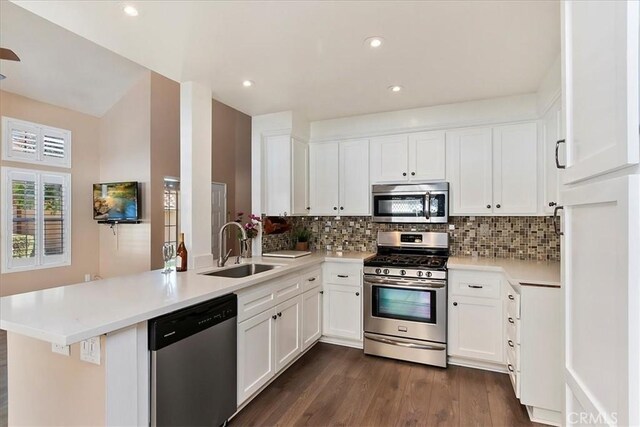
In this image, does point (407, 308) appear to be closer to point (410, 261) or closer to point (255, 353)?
point (410, 261)

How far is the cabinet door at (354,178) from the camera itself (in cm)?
372

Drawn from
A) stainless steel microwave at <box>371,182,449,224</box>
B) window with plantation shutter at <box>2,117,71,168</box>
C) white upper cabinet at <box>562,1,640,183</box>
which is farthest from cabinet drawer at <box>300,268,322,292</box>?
window with plantation shutter at <box>2,117,71,168</box>

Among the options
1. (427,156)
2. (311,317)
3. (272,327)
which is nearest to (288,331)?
(272,327)

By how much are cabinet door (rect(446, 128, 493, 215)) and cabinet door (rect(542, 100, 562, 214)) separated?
471 mm

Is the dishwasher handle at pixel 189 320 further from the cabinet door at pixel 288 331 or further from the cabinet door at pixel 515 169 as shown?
the cabinet door at pixel 515 169

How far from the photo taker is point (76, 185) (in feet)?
17.2

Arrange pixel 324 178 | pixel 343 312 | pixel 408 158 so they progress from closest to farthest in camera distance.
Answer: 1. pixel 343 312
2. pixel 408 158
3. pixel 324 178

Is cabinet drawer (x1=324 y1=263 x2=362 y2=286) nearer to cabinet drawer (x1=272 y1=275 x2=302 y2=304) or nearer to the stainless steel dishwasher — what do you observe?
cabinet drawer (x1=272 y1=275 x2=302 y2=304)

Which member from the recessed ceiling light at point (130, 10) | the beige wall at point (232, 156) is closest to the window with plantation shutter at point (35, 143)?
the beige wall at point (232, 156)

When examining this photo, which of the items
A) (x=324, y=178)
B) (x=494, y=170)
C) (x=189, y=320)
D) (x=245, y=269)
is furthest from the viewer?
(x=324, y=178)

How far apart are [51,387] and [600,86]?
252 cm

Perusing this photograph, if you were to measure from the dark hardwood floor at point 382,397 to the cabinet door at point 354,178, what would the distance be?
5.32ft

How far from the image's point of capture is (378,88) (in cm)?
292

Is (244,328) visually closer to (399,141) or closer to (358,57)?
(358,57)
